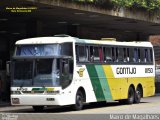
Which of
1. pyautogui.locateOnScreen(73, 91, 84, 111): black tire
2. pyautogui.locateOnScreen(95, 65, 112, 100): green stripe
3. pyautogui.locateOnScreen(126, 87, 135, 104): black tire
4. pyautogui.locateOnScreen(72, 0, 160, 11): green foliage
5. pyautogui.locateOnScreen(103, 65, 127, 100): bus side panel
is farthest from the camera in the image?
pyautogui.locateOnScreen(72, 0, 160, 11): green foliage

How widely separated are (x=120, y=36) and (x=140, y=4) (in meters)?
11.5

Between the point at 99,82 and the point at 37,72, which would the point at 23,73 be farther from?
the point at 99,82

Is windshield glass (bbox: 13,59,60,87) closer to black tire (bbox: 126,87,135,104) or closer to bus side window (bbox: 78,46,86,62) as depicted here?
bus side window (bbox: 78,46,86,62)

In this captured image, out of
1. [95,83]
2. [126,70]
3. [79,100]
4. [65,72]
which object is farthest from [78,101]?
[126,70]

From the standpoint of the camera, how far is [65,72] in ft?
80.5

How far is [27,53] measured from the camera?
24938 millimetres

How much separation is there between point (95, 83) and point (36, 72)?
3.73 metres

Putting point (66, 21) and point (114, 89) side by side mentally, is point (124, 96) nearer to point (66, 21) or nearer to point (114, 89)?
point (114, 89)

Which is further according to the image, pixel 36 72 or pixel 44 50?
pixel 44 50

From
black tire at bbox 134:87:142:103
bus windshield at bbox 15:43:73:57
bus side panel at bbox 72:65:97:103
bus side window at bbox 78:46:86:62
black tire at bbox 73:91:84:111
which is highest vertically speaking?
bus windshield at bbox 15:43:73:57

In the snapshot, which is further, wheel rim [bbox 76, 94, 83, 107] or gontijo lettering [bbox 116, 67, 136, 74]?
gontijo lettering [bbox 116, 67, 136, 74]

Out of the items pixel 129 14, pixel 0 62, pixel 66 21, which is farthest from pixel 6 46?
pixel 129 14

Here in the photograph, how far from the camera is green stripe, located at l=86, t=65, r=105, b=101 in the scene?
2673 centimetres

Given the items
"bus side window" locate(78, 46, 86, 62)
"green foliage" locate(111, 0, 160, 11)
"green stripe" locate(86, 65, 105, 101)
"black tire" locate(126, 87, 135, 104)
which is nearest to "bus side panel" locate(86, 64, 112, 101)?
"green stripe" locate(86, 65, 105, 101)
